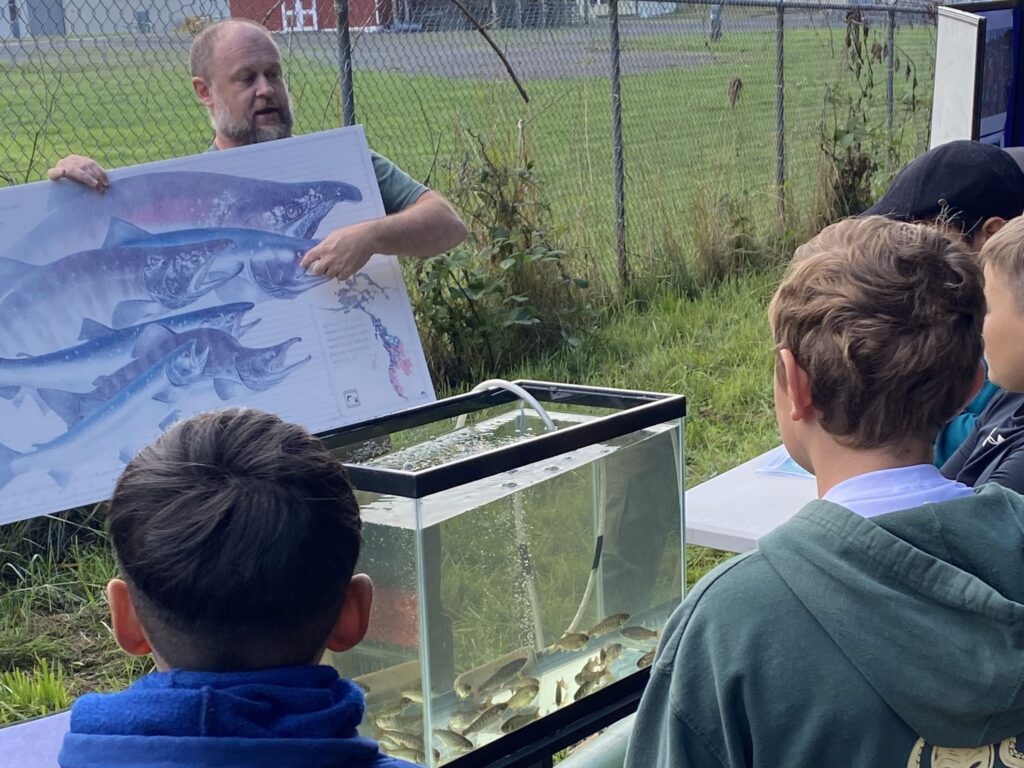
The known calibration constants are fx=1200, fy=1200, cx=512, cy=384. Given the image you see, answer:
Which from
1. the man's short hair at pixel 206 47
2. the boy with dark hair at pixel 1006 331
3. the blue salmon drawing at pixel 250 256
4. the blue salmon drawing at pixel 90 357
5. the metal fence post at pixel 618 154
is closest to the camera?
the boy with dark hair at pixel 1006 331

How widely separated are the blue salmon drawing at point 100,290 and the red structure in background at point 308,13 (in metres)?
2.83

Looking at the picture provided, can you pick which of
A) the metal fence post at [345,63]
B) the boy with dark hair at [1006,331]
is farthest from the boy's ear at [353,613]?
A: the metal fence post at [345,63]

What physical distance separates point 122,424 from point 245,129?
1.04m

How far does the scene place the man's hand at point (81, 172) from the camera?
108 inches

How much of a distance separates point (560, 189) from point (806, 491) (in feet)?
17.4

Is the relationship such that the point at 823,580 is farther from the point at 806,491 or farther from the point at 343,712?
the point at 806,491

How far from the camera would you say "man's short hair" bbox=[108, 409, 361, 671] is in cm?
119

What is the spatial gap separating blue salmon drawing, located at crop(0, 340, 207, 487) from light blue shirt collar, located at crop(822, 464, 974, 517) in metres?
1.77

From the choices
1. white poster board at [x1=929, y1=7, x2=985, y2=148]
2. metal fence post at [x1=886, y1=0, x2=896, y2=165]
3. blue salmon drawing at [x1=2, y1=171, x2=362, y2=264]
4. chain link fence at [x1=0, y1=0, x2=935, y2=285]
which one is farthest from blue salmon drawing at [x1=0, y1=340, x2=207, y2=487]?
metal fence post at [x1=886, y1=0, x2=896, y2=165]

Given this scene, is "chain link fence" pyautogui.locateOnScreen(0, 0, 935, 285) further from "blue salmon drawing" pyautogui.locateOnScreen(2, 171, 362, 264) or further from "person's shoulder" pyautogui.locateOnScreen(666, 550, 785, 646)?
"person's shoulder" pyautogui.locateOnScreen(666, 550, 785, 646)

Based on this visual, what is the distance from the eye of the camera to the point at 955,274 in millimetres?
1507

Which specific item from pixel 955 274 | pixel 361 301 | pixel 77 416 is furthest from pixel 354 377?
pixel 955 274

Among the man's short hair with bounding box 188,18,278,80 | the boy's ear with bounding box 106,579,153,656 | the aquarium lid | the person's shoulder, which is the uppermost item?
the man's short hair with bounding box 188,18,278,80

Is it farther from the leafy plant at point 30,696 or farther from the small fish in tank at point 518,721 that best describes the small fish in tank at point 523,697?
the leafy plant at point 30,696
